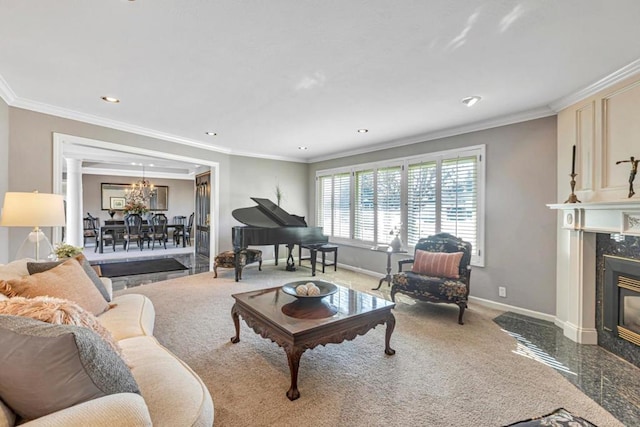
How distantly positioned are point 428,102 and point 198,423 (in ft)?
11.5

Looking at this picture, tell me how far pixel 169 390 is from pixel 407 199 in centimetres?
450

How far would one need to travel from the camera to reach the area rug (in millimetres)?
5809

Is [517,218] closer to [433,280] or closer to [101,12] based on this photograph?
[433,280]

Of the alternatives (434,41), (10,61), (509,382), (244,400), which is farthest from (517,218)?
(10,61)

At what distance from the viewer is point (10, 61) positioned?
2535mm

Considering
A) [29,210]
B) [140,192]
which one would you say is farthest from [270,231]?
[140,192]

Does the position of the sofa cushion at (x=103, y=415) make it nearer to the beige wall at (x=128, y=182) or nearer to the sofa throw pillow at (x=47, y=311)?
the sofa throw pillow at (x=47, y=311)

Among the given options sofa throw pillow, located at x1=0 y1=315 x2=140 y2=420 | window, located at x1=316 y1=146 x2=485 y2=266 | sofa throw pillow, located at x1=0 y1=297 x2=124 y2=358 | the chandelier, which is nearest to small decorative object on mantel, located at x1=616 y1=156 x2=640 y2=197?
window, located at x1=316 y1=146 x2=485 y2=266

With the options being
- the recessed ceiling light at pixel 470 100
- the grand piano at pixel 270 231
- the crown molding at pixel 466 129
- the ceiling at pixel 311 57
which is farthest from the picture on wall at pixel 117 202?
the recessed ceiling light at pixel 470 100

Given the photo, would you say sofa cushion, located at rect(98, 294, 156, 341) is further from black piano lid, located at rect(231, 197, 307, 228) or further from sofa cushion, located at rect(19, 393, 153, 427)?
black piano lid, located at rect(231, 197, 307, 228)

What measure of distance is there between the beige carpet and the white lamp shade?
1503 millimetres

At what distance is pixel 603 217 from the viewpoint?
2.76m

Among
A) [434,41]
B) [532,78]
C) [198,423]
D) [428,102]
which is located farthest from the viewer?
[428,102]

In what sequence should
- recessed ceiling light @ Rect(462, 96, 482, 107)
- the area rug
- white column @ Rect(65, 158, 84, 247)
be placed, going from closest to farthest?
1. recessed ceiling light @ Rect(462, 96, 482, 107)
2. the area rug
3. white column @ Rect(65, 158, 84, 247)
